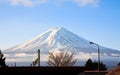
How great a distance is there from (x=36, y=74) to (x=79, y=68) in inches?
266

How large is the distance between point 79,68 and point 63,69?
253cm

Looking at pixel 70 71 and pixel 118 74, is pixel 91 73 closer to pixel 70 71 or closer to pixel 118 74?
pixel 70 71

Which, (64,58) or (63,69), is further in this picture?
(64,58)

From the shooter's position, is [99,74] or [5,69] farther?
[99,74]

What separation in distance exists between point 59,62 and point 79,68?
75.7 m

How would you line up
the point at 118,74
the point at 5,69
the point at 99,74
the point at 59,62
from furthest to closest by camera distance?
the point at 59,62 < the point at 99,74 < the point at 5,69 < the point at 118,74

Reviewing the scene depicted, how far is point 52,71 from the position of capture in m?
60.9

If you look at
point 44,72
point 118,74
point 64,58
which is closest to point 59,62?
A: point 64,58

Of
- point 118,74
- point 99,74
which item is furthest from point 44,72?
point 118,74

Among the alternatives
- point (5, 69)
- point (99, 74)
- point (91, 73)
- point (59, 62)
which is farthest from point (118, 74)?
point (59, 62)

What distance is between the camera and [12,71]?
59.2 meters

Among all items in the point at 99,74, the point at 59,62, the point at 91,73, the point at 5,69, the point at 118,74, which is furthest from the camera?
the point at 59,62

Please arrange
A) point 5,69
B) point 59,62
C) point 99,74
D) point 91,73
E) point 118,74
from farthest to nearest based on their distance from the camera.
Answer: point 59,62 < point 91,73 < point 99,74 < point 5,69 < point 118,74

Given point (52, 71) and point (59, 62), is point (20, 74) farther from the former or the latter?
point (59, 62)
